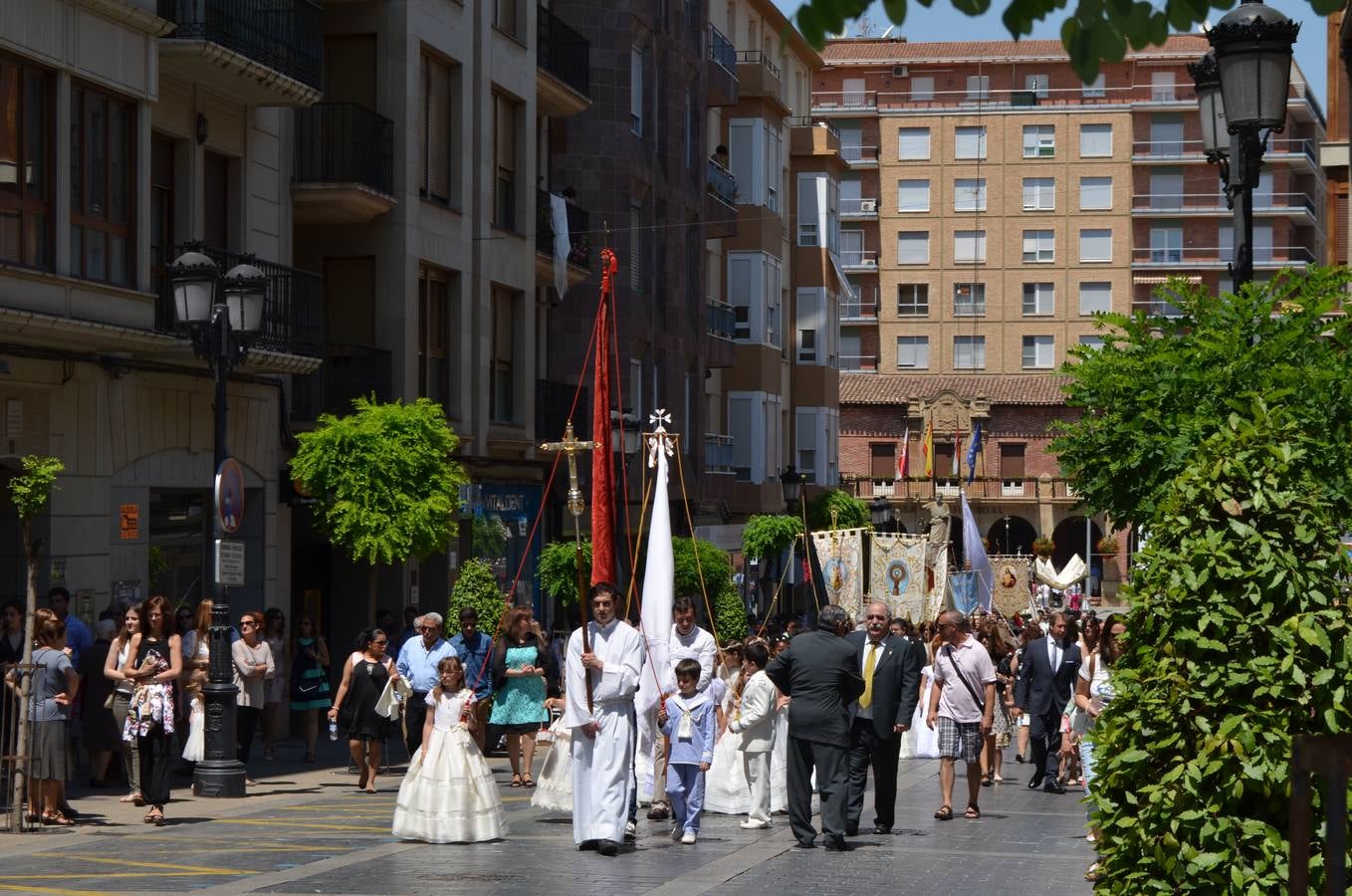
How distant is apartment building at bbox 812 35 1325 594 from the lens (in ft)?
299

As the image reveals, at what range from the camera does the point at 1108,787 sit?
8.72 meters

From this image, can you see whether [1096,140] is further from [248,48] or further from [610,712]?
[610,712]

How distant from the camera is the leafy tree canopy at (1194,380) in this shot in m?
14.2

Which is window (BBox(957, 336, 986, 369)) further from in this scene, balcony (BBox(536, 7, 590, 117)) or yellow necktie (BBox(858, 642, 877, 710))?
yellow necktie (BBox(858, 642, 877, 710))

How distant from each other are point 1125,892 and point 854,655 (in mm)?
7770

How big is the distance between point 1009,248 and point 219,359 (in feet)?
244

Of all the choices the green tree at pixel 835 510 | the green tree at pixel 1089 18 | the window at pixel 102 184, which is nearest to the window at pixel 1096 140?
the green tree at pixel 835 510

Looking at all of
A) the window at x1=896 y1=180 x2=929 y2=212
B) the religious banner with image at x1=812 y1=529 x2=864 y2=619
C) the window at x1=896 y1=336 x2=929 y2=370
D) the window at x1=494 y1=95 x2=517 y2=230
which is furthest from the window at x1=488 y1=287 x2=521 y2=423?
the window at x1=896 y1=336 x2=929 y2=370

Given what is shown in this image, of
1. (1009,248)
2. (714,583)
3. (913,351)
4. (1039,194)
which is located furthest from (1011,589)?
(1039,194)

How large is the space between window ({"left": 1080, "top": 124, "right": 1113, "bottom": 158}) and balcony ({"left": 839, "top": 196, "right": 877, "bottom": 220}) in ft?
28.8

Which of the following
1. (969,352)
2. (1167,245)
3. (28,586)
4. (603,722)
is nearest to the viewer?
(603,722)

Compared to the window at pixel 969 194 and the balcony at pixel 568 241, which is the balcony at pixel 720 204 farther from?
the window at pixel 969 194

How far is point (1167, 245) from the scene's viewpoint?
91938 mm

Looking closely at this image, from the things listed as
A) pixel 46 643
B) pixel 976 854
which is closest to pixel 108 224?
pixel 46 643
